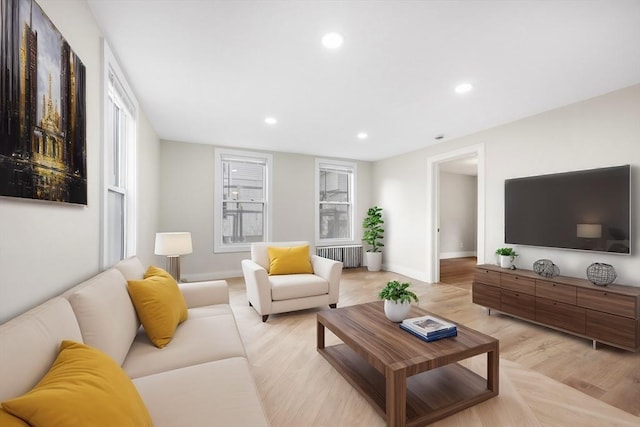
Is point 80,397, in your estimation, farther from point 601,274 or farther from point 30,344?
point 601,274

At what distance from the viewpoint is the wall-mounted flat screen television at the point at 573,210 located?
104 inches

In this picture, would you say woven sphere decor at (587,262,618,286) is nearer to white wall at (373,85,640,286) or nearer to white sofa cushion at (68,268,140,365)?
white wall at (373,85,640,286)

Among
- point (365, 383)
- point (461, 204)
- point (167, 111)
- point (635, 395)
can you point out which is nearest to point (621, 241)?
point (635, 395)

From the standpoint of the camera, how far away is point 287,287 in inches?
122

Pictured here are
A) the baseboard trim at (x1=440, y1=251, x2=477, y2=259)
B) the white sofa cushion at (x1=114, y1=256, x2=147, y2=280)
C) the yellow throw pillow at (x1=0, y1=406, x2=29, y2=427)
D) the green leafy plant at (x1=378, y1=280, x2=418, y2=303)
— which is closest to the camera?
the yellow throw pillow at (x1=0, y1=406, x2=29, y2=427)

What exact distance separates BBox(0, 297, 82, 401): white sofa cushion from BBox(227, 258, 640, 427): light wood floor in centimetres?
118

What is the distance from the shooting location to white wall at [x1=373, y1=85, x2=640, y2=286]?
264cm

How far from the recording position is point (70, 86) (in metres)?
1.49

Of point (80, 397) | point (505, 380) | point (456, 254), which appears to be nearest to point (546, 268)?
point (505, 380)

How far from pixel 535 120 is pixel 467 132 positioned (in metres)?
0.85

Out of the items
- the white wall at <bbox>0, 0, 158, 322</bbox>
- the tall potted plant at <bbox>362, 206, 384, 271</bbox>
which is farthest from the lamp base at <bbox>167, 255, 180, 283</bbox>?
the tall potted plant at <bbox>362, 206, 384, 271</bbox>

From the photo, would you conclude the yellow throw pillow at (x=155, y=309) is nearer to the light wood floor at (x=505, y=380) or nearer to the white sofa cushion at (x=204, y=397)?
the white sofa cushion at (x=204, y=397)

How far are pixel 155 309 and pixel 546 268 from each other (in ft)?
12.1

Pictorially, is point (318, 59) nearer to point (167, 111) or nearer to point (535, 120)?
point (167, 111)
